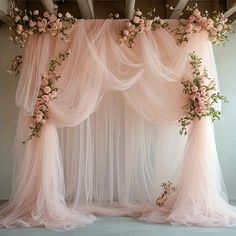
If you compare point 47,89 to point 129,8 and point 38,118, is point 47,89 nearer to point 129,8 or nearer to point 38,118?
point 38,118

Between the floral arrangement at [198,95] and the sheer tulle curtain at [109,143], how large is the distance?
103mm

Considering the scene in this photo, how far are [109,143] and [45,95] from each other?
110 cm

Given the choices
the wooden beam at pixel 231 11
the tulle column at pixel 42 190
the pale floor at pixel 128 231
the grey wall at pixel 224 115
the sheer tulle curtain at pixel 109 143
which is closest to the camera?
the pale floor at pixel 128 231

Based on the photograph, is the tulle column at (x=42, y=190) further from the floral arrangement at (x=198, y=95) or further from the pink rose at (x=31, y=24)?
the floral arrangement at (x=198, y=95)

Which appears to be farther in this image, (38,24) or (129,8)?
(129,8)

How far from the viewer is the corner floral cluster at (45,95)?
3983mm

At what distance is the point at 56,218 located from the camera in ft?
12.4

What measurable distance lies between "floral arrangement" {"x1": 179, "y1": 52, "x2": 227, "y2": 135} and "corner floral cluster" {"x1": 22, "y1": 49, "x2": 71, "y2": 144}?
1493 millimetres

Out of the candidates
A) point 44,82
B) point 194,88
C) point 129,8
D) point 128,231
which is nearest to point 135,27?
point 129,8

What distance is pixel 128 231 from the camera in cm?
357

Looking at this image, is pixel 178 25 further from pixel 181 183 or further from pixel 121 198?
pixel 121 198

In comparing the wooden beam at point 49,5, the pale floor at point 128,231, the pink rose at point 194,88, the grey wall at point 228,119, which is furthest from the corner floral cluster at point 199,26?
the pale floor at point 128,231

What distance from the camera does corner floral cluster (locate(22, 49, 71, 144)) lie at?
398cm

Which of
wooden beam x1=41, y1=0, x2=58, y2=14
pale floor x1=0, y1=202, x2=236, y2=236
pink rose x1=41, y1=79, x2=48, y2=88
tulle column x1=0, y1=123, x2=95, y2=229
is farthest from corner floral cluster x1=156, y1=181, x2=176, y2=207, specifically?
wooden beam x1=41, y1=0, x2=58, y2=14
